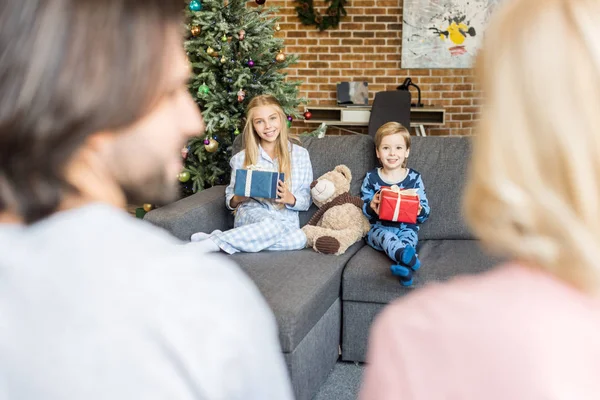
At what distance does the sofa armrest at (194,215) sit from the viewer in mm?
2734

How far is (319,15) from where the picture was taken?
6.18m

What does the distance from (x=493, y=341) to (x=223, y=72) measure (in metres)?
3.27

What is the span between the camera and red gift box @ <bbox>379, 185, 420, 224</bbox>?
282cm

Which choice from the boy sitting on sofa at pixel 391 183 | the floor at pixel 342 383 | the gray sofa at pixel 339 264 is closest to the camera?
the gray sofa at pixel 339 264

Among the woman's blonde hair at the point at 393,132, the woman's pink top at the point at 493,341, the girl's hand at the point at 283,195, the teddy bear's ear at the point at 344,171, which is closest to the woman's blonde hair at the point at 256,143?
the girl's hand at the point at 283,195

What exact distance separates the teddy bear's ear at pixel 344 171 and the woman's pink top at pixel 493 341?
2558 mm

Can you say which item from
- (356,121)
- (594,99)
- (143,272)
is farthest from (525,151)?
(356,121)

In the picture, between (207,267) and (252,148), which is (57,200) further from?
(252,148)

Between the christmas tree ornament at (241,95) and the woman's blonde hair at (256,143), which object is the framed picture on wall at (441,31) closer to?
the christmas tree ornament at (241,95)

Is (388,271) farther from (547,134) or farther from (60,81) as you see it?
(60,81)

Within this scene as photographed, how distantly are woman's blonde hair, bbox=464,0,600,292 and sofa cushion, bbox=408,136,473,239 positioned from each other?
98.8 inches

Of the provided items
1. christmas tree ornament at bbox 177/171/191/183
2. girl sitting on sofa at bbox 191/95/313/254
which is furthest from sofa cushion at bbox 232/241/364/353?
christmas tree ornament at bbox 177/171/191/183

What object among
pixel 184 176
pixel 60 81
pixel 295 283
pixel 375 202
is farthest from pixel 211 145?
pixel 60 81

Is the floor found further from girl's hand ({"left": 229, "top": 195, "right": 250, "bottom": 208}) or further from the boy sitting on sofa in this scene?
girl's hand ({"left": 229, "top": 195, "right": 250, "bottom": 208})
